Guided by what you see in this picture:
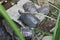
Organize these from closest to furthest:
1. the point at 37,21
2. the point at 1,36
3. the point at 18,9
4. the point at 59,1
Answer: the point at 59,1, the point at 1,36, the point at 37,21, the point at 18,9

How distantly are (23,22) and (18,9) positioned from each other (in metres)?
0.38

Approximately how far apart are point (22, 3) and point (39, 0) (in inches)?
11.9

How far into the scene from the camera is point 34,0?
300cm

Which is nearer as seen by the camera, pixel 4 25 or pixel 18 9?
pixel 4 25

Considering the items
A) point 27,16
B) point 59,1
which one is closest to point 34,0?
point 27,16

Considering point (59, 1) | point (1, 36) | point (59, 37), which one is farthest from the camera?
point (1, 36)

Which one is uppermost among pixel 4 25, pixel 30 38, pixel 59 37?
pixel 59 37

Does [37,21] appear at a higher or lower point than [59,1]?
lower

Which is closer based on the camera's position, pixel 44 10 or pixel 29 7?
pixel 44 10

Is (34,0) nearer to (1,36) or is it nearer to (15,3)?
(15,3)

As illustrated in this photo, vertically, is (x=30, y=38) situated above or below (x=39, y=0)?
below

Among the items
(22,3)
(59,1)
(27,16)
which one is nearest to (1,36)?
(27,16)

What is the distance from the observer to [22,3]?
2.98 meters

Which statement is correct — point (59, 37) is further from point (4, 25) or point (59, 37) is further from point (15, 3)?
point (15, 3)
